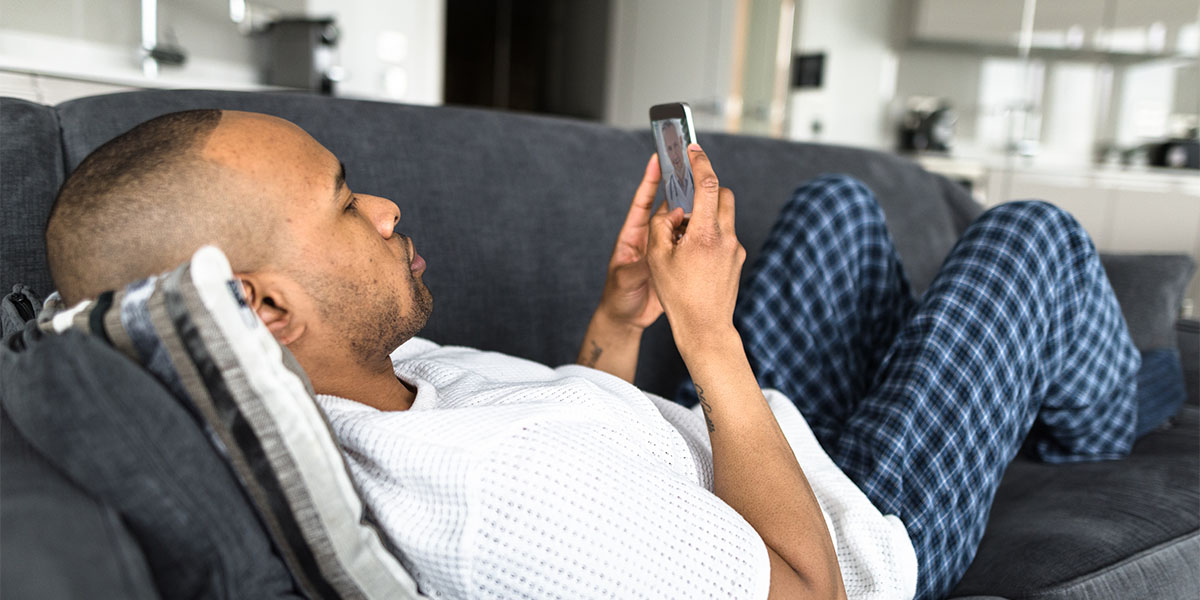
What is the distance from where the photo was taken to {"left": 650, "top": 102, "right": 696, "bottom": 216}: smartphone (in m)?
0.89

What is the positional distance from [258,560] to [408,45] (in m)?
3.33

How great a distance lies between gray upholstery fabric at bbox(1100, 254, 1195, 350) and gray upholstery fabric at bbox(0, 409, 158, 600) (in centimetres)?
170

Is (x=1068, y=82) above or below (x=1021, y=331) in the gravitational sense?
above

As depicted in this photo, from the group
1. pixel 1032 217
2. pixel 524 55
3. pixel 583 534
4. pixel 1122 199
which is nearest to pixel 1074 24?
pixel 1122 199

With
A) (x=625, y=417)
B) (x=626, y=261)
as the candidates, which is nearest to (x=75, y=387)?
(x=625, y=417)

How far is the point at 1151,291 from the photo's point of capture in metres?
1.58

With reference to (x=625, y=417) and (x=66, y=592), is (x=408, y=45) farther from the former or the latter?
(x=66, y=592)

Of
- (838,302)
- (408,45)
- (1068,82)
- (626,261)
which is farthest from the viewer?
(1068,82)

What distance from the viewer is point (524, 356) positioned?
126 cm

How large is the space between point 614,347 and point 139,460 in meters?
0.69

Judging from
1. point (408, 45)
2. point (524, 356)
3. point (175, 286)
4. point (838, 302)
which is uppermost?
point (408, 45)

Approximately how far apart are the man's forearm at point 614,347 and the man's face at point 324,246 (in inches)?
14.3

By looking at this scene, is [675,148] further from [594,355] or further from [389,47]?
[389,47]

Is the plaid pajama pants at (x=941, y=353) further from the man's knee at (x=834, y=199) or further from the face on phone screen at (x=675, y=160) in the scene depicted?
the face on phone screen at (x=675, y=160)
